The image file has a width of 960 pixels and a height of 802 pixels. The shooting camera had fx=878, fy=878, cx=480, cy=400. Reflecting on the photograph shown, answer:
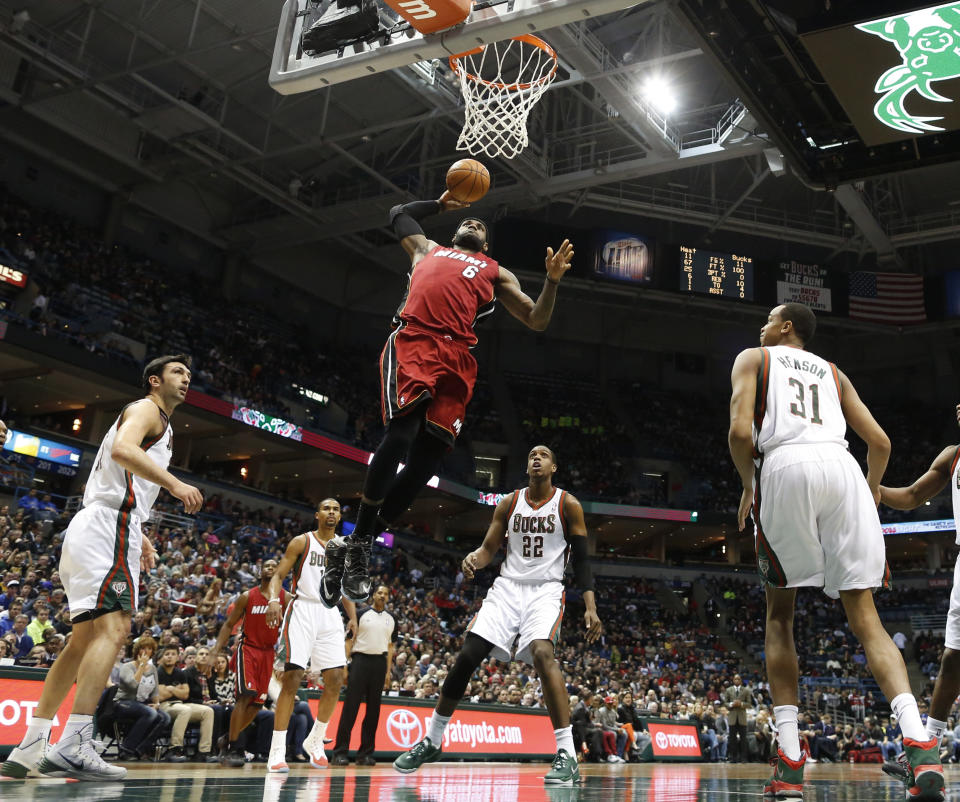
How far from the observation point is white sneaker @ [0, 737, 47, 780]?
3.97 m

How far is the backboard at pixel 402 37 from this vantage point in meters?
6.29

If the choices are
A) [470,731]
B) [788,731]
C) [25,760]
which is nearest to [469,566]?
[788,731]

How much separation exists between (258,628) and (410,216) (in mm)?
4376

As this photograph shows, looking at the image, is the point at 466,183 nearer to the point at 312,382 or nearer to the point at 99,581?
the point at 99,581

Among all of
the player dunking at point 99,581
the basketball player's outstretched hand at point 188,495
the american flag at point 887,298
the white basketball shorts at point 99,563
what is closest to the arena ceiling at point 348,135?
the american flag at point 887,298

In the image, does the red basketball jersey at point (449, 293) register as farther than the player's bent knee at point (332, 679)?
No

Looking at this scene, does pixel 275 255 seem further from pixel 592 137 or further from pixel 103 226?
pixel 592 137

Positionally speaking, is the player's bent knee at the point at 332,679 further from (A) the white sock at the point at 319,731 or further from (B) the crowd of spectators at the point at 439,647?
(B) the crowd of spectators at the point at 439,647

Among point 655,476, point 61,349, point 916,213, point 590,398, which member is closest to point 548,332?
point 590,398

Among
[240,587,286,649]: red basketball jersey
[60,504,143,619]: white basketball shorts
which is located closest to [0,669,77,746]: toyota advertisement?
[240,587,286,649]: red basketball jersey

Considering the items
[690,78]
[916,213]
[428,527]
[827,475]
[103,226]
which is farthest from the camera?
[428,527]

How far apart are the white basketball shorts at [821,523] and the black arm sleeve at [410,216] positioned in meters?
2.26

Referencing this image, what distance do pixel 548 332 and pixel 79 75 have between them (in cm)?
2108

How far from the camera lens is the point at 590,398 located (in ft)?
118
